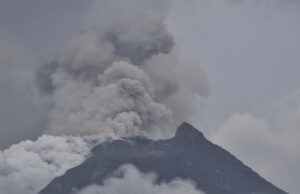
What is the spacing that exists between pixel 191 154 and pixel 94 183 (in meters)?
24.0

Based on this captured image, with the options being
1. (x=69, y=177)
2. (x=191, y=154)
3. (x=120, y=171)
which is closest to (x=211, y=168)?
(x=191, y=154)

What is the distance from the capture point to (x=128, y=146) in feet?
541

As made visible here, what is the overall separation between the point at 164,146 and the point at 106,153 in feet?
45.1

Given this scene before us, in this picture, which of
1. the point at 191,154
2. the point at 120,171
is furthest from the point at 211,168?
the point at 120,171

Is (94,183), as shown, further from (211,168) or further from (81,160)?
(211,168)

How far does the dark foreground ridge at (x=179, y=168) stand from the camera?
587ft

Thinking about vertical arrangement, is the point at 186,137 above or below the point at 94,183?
above

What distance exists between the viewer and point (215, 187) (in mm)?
177875

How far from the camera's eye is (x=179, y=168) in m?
184

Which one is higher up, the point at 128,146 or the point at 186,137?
the point at 186,137

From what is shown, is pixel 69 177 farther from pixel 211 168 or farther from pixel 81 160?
pixel 211 168

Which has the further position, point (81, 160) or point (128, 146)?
point (81, 160)

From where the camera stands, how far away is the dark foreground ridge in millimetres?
179000

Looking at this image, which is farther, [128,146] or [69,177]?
[69,177]
